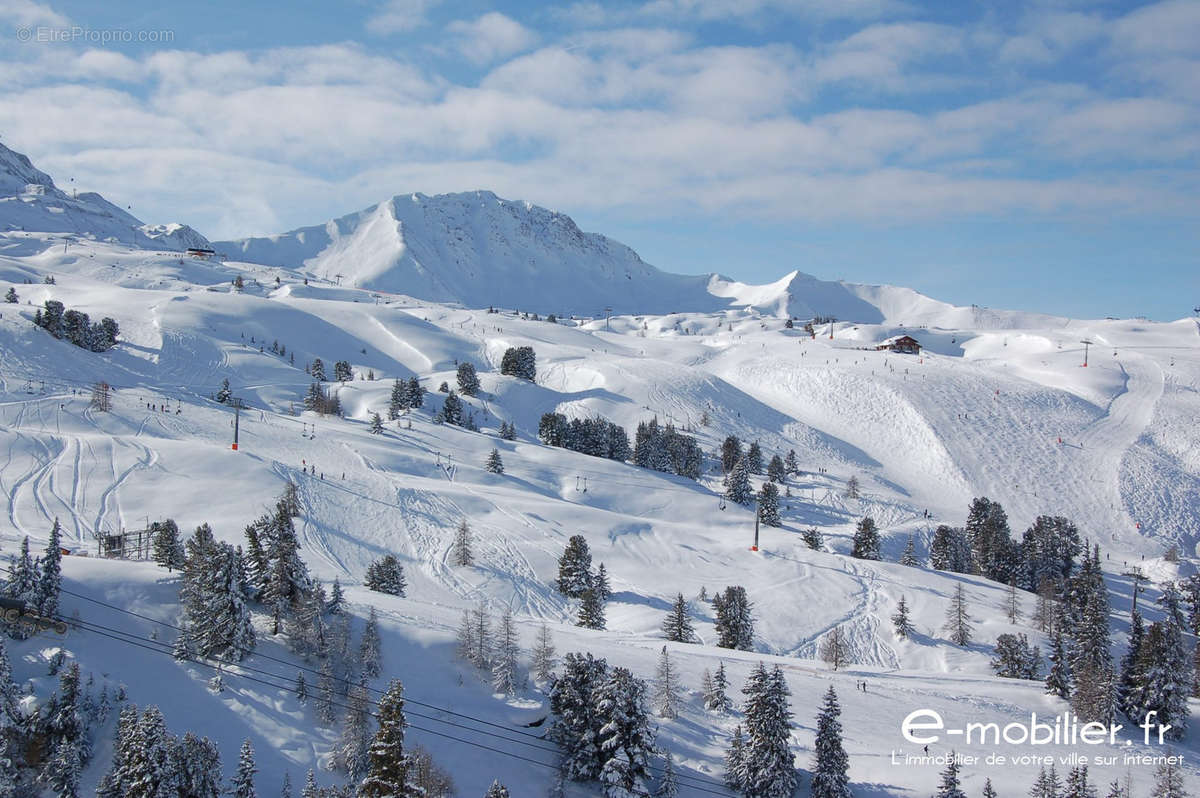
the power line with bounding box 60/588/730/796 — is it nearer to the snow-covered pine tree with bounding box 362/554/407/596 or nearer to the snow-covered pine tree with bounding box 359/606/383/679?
the snow-covered pine tree with bounding box 359/606/383/679

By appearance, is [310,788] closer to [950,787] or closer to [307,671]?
[307,671]

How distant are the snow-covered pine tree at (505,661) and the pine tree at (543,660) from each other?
0.76 metres

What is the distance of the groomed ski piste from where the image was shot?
27891 millimetres

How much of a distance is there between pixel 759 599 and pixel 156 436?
1940 inches

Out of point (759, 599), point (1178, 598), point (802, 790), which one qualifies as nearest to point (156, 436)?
point (759, 599)

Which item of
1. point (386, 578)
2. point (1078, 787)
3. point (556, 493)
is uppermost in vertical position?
point (556, 493)

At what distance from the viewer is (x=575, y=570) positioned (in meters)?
49.4

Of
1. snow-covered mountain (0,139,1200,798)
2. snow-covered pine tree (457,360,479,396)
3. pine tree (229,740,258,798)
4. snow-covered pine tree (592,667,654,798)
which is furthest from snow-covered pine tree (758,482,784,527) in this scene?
pine tree (229,740,258,798)

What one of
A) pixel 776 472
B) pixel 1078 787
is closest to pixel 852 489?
pixel 776 472

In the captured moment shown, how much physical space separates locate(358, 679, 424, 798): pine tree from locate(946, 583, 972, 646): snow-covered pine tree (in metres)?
39.7

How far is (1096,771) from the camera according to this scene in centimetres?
2931

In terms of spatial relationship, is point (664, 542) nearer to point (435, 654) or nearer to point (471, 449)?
point (471, 449)

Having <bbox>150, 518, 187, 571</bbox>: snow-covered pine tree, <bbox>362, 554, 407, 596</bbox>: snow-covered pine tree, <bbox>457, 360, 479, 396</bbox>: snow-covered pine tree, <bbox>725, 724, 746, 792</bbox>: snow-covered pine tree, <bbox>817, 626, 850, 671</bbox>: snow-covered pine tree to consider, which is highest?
<bbox>457, 360, 479, 396</bbox>: snow-covered pine tree

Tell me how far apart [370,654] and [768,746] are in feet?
47.9
